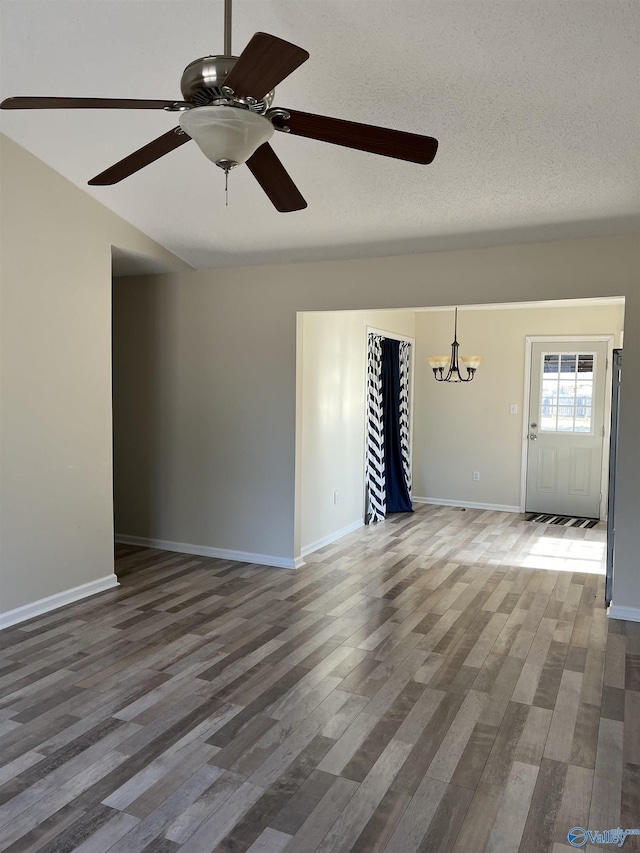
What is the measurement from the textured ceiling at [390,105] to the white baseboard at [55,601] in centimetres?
263

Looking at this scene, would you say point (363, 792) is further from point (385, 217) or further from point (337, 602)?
point (385, 217)

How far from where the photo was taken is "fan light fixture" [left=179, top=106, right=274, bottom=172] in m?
1.83

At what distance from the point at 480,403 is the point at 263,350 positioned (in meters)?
3.57

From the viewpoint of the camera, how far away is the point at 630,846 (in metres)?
2.05

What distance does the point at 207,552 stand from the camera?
549 cm

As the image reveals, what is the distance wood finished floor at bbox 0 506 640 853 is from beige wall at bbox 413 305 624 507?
9.61 feet

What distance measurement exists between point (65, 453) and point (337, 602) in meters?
Answer: 2.10

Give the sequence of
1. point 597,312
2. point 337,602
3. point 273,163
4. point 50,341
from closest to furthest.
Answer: point 273,163, point 50,341, point 337,602, point 597,312

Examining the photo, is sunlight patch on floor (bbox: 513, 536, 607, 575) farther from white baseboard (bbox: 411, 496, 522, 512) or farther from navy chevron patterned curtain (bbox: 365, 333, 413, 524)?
navy chevron patterned curtain (bbox: 365, 333, 413, 524)

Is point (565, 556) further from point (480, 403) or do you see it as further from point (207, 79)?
point (207, 79)

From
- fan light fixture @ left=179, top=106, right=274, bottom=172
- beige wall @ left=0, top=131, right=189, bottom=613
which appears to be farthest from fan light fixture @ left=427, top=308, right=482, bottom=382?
fan light fixture @ left=179, top=106, right=274, bottom=172

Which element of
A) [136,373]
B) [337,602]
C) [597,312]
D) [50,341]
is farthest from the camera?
[597,312]

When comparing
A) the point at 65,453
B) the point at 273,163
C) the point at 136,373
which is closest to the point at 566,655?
the point at 273,163

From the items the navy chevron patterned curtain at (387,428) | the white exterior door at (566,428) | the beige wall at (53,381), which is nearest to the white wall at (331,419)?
the navy chevron patterned curtain at (387,428)
